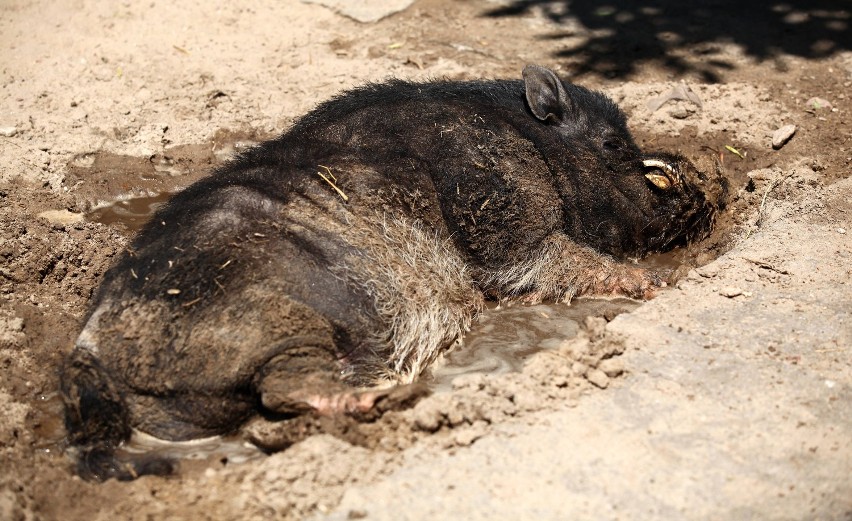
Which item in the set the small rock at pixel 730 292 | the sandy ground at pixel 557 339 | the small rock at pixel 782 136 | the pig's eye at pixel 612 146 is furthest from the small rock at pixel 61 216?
the small rock at pixel 782 136

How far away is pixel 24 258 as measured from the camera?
17.0 ft

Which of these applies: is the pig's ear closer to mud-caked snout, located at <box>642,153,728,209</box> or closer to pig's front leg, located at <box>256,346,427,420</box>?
mud-caked snout, located at <box>642,153,728,209</box>

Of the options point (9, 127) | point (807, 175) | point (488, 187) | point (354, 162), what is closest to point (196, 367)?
point (354, 162)

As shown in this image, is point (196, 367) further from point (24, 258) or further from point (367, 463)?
point (24, 258)

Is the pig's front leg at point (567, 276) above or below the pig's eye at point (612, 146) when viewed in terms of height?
below

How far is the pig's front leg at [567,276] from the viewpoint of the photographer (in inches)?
199

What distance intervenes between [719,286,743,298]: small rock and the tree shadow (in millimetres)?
3149

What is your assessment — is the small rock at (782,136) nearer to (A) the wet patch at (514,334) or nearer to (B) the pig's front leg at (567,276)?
(B) the pig's front leg at (567,276)

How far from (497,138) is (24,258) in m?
2.96

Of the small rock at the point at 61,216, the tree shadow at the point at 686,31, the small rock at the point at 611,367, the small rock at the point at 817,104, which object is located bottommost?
the small rock at the point at 61,216

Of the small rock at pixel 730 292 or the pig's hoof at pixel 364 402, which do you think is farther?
the small rock at pixel 730 292

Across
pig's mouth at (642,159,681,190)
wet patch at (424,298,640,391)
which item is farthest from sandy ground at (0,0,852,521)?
pig's mouth at (642,159,681,190)

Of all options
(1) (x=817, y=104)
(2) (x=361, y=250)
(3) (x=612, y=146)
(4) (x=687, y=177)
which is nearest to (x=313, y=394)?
(2) (x=361, y=250)

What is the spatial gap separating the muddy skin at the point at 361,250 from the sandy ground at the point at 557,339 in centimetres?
31
